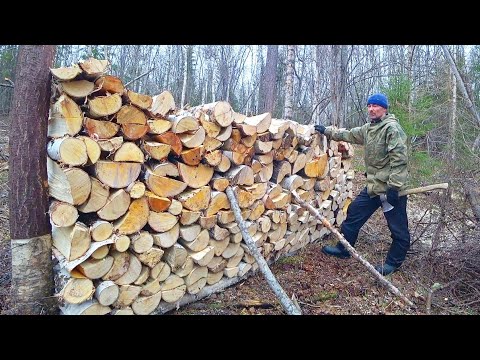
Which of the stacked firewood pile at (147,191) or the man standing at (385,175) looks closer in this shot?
the stacked firewood pile at (147,191)

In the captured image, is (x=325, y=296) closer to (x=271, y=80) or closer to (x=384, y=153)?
(x=384, y=153)

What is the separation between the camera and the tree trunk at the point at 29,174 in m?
2.65

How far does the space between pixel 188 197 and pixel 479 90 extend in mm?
9918

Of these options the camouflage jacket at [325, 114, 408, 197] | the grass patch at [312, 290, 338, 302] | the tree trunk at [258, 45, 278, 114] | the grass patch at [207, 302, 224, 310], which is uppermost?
the tree trunk at [258, 45, 278, 114]

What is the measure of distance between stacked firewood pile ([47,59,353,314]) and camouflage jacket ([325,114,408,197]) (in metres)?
1.00

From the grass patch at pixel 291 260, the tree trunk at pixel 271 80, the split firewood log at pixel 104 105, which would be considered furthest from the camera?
the tree trunk at pixel 271 80

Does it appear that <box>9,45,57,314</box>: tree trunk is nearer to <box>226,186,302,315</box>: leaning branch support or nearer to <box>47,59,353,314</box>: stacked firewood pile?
<box>47,59,353,314</box>: stacked firewood pile

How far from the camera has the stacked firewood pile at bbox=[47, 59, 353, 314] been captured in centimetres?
250

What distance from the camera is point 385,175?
4.10 m

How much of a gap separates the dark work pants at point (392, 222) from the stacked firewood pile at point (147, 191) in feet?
3.38

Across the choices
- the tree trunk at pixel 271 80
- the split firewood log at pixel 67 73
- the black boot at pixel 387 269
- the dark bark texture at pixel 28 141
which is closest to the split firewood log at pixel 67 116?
the split firewood log at pixel 67 73

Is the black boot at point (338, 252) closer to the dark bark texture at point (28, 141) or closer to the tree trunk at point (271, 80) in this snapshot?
the dark bark texture at point (28, 141)

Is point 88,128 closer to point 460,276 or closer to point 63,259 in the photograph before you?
point 63,259

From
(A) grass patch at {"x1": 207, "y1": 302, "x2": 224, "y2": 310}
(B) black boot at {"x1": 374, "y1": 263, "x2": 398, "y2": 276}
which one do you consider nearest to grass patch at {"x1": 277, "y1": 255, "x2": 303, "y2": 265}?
(B) black boot at {"x1": 374, "y1": 263, "x2": 398, "y2": 276}
